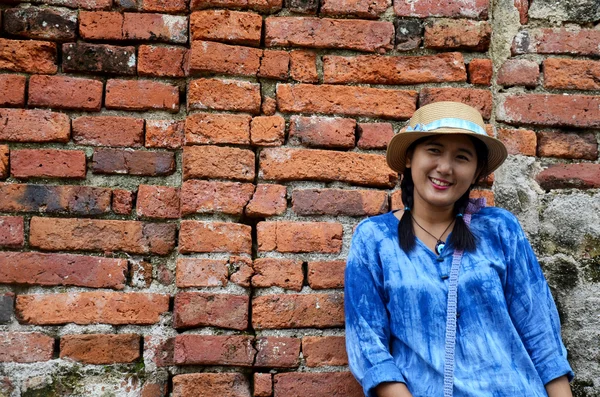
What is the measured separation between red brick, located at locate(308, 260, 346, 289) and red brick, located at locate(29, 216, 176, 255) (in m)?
0.54

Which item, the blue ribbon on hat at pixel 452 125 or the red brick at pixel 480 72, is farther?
the red brick at pixel 480 72

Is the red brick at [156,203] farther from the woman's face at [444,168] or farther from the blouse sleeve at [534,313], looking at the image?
the blouse sleeve at [534,313]

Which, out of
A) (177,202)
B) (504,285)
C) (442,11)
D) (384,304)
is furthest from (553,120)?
(177,202)

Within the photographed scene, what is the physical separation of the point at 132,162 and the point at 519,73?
1501 millimetres

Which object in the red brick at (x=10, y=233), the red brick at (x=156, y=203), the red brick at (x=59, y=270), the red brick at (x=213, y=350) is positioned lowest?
the red brick at (x=213, y=350)

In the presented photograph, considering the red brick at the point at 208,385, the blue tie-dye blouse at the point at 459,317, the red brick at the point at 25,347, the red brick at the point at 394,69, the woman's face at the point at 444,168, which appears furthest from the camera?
the red brick at the point at 394,69

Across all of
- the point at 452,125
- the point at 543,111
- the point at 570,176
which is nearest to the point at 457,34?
the point at 543,111

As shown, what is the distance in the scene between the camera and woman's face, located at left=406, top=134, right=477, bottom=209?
6.86ft

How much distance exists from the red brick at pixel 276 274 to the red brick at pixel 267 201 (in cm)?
17

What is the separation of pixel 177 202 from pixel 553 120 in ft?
4.75

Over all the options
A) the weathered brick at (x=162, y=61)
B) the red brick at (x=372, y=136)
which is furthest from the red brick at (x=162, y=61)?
the red brick at (x=372, y=136)

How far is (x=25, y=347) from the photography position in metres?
2.33

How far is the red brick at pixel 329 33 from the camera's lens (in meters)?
2.42

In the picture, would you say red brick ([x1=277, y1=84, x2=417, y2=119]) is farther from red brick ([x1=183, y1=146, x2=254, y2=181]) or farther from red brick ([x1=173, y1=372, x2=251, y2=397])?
red brick ([x1=173, y1=372, x2=251, y2=397])
